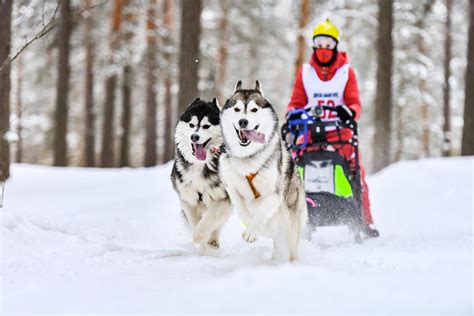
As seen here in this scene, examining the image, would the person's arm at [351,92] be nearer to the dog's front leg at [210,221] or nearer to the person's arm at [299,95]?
the person's arm at [299,95]

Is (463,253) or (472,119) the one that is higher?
(472,119)

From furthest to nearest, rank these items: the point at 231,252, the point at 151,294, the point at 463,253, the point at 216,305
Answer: the point at 231,252
the point at 463,253
the point at 151,294
the point at 216,305

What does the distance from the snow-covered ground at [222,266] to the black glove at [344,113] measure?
1.32 metres

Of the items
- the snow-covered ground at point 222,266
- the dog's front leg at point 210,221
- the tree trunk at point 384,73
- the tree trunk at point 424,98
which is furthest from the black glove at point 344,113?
the tree trunk at point 424,98

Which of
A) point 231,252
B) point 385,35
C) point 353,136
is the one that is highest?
point 385,35

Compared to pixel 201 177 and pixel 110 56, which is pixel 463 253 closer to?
pixel 201 177

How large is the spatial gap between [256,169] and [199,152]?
70 cm

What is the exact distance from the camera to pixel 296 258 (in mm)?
3992

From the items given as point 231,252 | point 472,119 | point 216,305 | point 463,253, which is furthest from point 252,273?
point 472,119

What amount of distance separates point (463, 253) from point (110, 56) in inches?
575

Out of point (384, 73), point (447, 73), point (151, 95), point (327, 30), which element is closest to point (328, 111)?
point (327, 30)

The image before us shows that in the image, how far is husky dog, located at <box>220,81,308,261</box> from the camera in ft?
12.4

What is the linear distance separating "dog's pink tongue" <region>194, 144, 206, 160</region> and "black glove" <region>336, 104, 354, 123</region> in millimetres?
1636

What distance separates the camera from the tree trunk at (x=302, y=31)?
1598 centimetres
